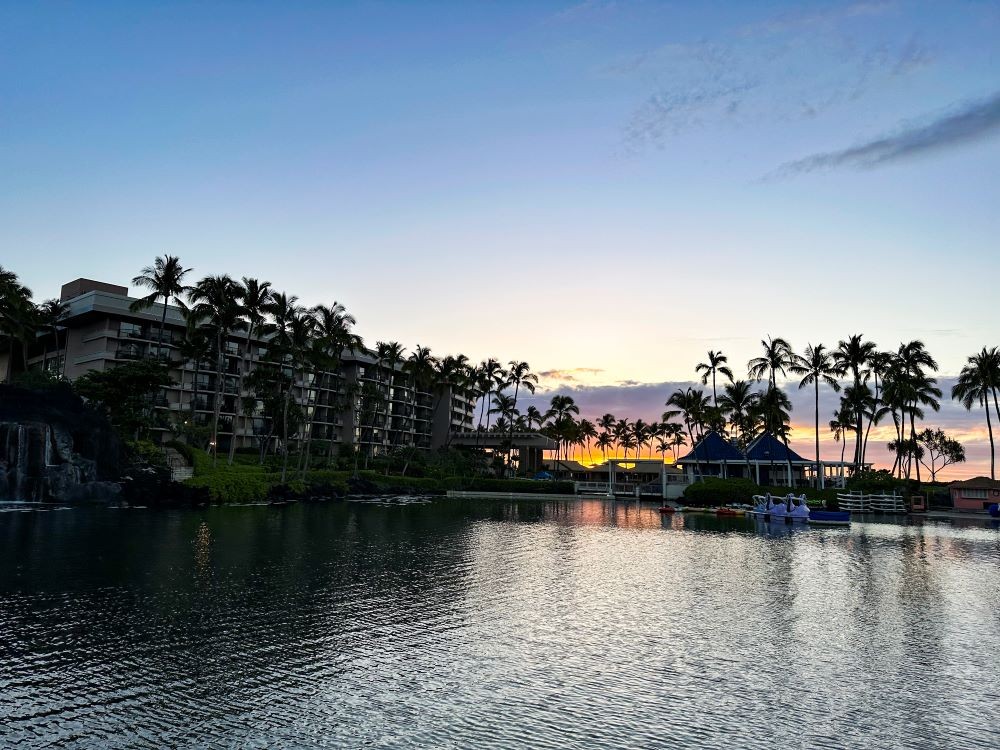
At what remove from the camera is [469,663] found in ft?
57.7

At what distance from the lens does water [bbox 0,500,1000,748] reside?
13.5 m

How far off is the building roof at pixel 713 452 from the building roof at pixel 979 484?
26.4m

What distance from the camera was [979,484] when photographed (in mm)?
82562

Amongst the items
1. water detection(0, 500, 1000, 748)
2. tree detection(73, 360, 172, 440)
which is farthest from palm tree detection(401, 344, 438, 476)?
water detection(0, 500, 1000, 748)

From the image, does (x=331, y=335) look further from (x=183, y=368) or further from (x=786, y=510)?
(x=786, y=510)

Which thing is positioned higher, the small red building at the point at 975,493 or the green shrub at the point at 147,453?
the green shrub at the point at 147,453

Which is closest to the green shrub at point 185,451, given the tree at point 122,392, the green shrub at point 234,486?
the tree at point 122,392

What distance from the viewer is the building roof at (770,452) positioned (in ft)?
310

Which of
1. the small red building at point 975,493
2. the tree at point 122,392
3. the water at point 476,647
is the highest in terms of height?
the tree at point 122,392

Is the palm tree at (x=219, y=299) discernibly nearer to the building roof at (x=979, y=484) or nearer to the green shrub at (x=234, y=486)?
the green shrub at (x=234, y=486)

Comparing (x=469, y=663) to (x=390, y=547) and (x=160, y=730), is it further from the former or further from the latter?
(x=390, y=547)

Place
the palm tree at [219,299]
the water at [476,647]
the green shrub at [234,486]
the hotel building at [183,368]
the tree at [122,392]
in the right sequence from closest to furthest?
1. the water at [476,647]
2. the green shrub at [234,486]
3. the tree at [122,392]
4. the palm tree at [219,299]
5. the hotel building at [183,368]

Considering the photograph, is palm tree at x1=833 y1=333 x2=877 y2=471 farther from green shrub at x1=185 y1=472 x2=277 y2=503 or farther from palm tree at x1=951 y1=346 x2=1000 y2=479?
green shrub at x1=185 y1=472 x2=277 y2=503

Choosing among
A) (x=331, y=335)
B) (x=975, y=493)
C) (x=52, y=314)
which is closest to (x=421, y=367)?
(x=331, y=335)
